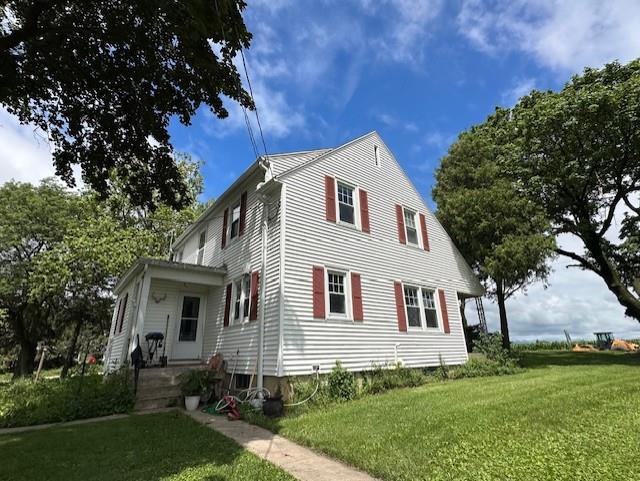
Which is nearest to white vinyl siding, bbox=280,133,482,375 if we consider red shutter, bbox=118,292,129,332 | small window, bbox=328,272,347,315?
small window, bbox=328,272,347,315

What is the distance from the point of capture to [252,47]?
22.4ft

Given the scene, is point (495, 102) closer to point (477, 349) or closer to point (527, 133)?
point (527, 133)

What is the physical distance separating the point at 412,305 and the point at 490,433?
307 inches

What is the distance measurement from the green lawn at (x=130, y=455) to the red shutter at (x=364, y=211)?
7.74m

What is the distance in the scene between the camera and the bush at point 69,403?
812 cm

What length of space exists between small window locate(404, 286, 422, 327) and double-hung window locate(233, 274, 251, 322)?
18.5 ft

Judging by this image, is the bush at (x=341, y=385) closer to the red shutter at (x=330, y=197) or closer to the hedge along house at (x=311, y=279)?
the hedge along house at (x=311, y=279)

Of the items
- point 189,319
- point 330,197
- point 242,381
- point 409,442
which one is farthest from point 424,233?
point 409,442

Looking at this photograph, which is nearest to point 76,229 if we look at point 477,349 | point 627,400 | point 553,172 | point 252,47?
point 252,47

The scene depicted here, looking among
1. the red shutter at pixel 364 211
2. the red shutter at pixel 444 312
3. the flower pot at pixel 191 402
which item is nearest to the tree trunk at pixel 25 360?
the flower pot at pixel 191 402

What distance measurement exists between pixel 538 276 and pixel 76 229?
79.5ft

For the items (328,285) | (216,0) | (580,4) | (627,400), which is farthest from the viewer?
(328,285)

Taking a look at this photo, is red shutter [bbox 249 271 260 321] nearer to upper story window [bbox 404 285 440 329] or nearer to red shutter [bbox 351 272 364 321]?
red shutter [bbox 351 272 364 321]

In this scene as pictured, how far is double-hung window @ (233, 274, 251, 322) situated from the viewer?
10719 millimetres
